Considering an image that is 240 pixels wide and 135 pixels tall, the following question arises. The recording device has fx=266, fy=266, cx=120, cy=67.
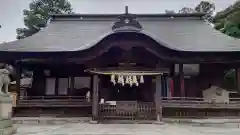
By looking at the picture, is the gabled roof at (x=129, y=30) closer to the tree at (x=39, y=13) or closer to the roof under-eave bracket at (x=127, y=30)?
the roof under-eave bracket at (x=127, y=30)

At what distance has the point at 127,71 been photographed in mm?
12375

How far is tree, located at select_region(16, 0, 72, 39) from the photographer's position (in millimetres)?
33094

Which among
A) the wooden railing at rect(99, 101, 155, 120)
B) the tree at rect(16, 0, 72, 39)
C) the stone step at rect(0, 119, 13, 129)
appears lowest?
the wooden railing at rect(99, 101, 155, 120)

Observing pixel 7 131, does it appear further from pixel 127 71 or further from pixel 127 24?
pixel 127 24

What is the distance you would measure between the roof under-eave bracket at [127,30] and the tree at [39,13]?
11.6 meters

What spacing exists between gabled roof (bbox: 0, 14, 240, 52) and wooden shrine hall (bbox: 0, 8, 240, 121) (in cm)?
6

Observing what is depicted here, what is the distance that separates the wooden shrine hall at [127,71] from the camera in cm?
1241

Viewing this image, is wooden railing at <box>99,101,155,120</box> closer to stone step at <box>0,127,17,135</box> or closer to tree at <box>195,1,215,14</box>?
stone step at <box>0,127,17,135</box>

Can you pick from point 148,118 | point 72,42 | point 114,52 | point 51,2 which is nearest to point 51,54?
point 72,42

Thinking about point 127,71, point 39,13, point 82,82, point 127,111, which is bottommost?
point 127,111

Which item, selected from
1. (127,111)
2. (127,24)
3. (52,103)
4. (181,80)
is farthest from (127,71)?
(52,103)

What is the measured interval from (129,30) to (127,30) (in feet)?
0.30

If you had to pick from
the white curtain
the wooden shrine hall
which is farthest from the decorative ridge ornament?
the white curtain

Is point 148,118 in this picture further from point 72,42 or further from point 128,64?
point 72,42
